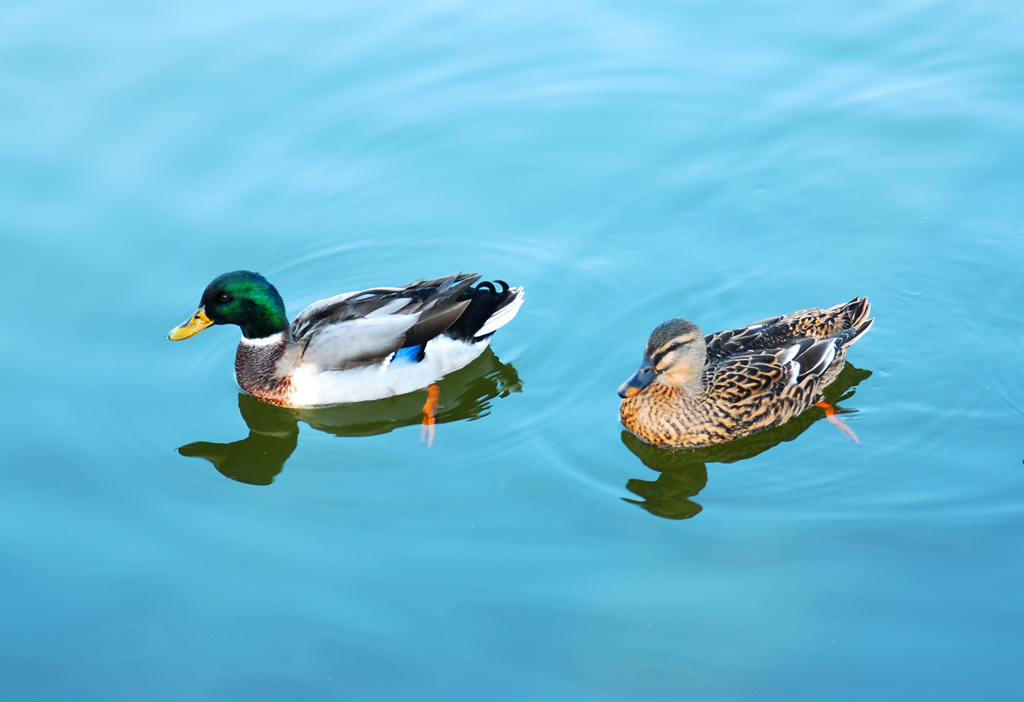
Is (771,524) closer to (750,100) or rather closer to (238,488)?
(238,488)

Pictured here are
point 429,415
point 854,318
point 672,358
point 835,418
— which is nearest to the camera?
point 672,358

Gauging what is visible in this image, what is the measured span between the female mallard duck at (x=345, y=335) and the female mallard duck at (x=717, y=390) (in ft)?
4.97

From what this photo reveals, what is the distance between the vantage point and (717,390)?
7102 millimetres

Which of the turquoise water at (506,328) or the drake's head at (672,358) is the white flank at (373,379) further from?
the drake's head at (672,358)

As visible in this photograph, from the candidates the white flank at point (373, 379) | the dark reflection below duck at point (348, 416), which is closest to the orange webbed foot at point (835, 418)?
the dark reflection below duck at point (348, 416)

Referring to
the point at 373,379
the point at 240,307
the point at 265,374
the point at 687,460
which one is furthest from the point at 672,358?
the point at 240,307

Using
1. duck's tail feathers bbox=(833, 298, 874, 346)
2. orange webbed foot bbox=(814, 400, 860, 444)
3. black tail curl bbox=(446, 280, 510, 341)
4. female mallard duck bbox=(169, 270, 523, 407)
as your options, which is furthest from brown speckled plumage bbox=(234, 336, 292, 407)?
duck's tail feathers bbox=(833, 298, 874, 346)

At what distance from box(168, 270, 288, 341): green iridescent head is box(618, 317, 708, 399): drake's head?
8.97 ft

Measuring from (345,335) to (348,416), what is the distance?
22.8 inches

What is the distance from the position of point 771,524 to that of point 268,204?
5.35m

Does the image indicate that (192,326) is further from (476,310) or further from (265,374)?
(476,310)

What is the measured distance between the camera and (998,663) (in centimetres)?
546

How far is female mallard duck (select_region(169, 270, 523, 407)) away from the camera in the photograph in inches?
310

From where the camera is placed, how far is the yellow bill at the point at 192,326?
789cm
